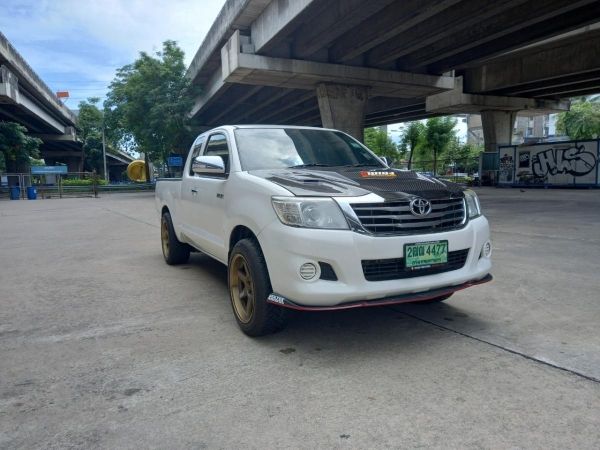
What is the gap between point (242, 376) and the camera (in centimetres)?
300

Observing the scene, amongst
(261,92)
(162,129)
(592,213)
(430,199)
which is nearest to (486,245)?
(430,199)

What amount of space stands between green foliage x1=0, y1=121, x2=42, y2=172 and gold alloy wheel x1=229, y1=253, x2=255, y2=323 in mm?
37009

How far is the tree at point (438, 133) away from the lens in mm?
43594

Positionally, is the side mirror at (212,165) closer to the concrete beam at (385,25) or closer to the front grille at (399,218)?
the front grille at (399,218)

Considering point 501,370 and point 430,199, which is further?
point 430,199

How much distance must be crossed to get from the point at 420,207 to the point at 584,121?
53252mm

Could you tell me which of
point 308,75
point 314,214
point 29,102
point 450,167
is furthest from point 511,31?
point 29,102

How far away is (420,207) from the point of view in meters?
3.35

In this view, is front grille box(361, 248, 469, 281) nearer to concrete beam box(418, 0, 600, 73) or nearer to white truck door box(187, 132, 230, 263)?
white truck door box(187, 132, 230, 263)

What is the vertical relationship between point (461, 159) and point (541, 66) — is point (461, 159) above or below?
below

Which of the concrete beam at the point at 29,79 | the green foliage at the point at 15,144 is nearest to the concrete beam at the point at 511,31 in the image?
the concrete beam at the point at 29,79

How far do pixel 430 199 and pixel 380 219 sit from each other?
49 centimetres

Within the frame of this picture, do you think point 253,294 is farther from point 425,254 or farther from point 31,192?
point 31,192

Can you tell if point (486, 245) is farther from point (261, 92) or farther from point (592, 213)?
point (261, 92)
